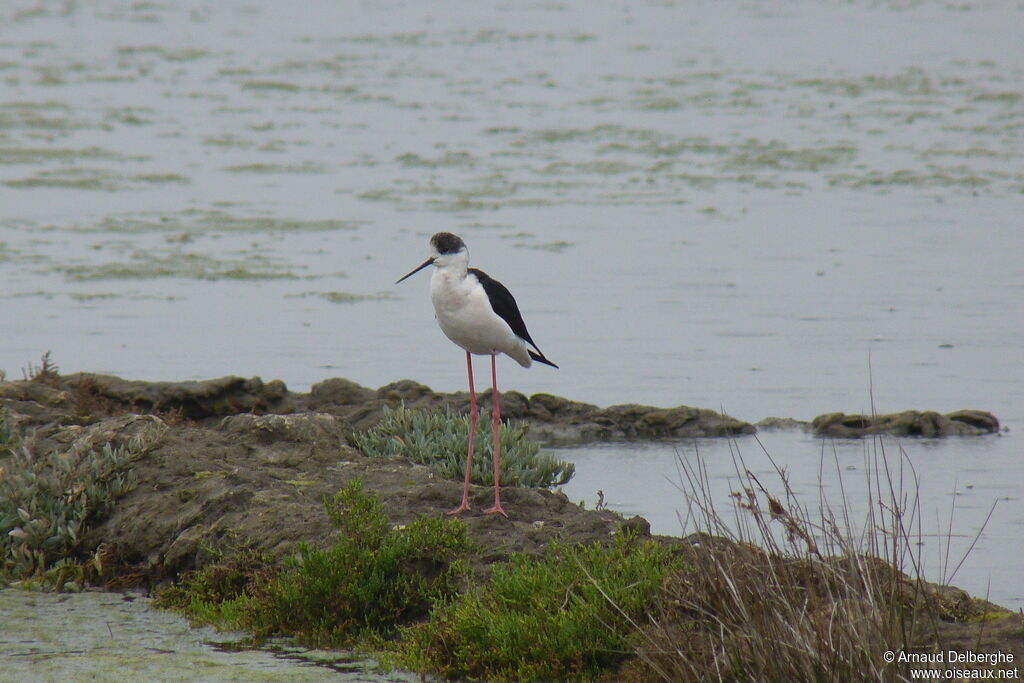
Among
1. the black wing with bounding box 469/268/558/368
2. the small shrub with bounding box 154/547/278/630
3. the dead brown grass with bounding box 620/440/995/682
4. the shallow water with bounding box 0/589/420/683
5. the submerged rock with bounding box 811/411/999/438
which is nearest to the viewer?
the dead brown grass with bounding box 620/440/995/682

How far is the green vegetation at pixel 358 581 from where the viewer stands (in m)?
7.06

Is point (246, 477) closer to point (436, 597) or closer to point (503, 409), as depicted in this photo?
point (436, 597)

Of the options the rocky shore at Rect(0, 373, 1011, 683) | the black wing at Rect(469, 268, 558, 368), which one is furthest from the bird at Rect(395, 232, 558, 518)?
the rocky shore at Rect(0, 373, 1011, 683)

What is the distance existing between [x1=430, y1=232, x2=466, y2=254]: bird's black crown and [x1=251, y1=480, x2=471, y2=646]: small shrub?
128cm

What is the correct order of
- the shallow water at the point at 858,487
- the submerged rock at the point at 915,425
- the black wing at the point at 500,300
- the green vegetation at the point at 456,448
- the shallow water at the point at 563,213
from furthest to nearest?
the shallow water at the point at 563,213 → the submerged rock at the point at 915,425 → the green vegetation at the point at 456,448 → the shallow water at the point at 858,487 → the black wing at the point at 500,300

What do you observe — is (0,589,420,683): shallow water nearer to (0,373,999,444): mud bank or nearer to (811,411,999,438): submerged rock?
(0,373,999,444): mud bank

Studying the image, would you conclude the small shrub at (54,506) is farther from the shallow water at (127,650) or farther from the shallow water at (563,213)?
the shallow water at (563,213)

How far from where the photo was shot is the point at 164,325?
15.0m

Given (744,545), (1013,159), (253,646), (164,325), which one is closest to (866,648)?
(744,545)

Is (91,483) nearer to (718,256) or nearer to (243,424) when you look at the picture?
(243,424)

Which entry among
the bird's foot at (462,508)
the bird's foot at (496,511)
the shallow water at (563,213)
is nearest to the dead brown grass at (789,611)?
the bird's foot at (496,511)

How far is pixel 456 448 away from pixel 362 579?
2128 millimetres

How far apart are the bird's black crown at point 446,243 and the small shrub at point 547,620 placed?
176 centimetres

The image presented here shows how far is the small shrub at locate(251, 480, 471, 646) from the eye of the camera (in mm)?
7059
